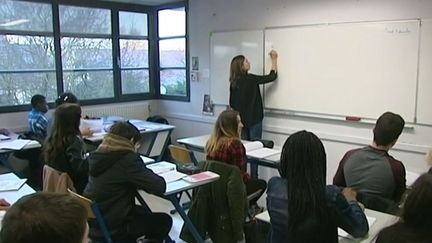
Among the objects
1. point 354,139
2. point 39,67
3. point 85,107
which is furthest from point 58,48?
point 354,139

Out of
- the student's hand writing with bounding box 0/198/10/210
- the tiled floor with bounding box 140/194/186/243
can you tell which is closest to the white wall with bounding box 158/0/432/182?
the tiled floor with bounding box 140/194/186/243

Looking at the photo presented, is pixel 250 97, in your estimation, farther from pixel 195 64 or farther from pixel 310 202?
pixel 310 202

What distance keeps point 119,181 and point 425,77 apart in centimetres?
280

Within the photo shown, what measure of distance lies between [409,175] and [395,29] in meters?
1.39

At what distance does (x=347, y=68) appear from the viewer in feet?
13.6

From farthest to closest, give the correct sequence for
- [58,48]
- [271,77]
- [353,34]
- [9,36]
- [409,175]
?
[58,48] → [9,36] → [271,77] → [353,34] → [409,175]

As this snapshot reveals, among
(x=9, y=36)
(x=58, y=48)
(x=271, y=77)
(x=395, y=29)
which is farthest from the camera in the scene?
(x=58, y=48)

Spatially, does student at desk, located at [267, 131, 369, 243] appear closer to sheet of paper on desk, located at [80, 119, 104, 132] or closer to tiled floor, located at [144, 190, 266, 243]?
tiled floor, located at [144, 190, 266, 243]

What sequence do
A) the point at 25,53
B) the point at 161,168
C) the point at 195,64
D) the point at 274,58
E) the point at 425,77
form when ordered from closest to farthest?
the point at 161,168, the point at 425,77, the point at 274,58, the point at 25,53, the point at 195,64

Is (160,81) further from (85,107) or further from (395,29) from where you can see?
(395,29)

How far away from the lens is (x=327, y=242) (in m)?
1.88

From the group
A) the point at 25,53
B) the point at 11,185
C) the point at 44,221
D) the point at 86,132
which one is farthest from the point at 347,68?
the point at 25,53

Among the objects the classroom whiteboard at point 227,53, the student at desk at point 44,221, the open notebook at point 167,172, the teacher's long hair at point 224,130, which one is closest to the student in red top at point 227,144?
the teacher's long hair at point 224,130

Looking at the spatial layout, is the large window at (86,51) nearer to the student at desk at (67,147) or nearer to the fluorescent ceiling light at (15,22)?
the fluorescent ceiling light at (15,22)
